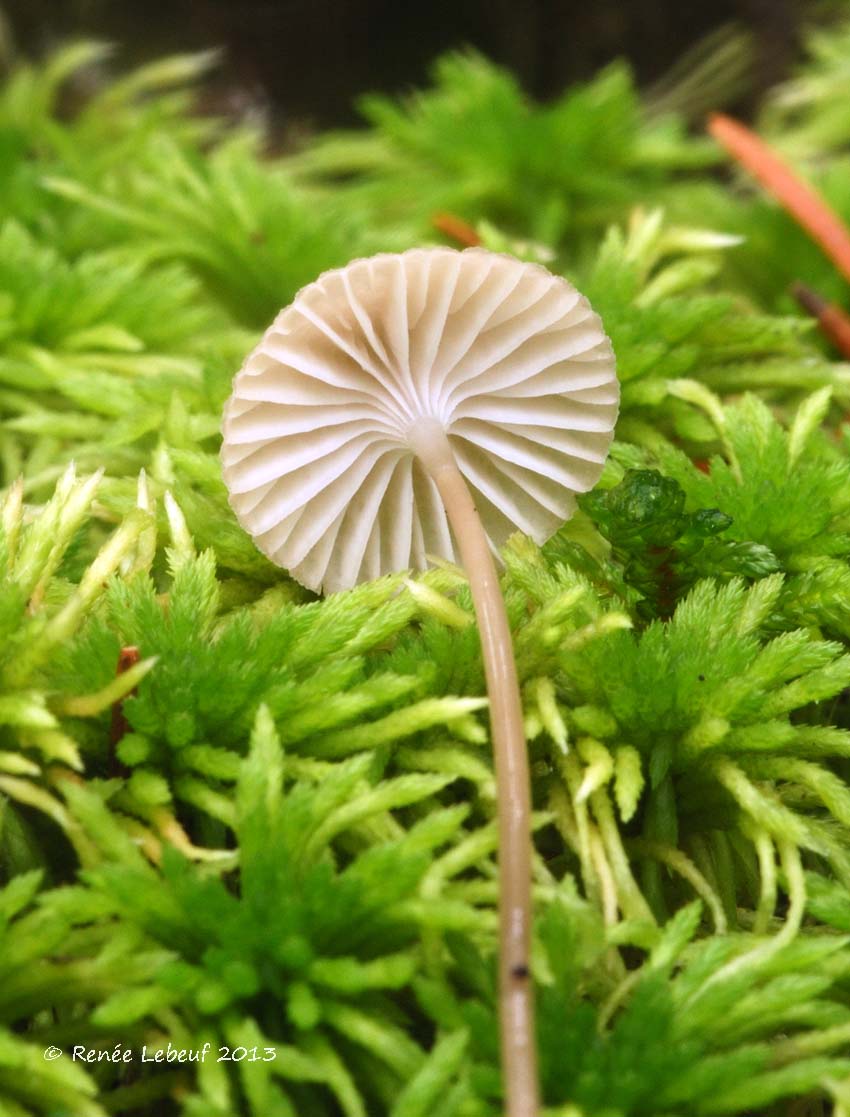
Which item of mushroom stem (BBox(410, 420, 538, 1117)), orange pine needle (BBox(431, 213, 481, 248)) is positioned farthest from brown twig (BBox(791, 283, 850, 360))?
mushroom stem (BBox(410, 420, 538, 1117))

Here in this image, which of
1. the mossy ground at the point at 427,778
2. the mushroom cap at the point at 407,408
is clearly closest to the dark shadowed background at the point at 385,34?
the mossy ground at the point at 427,778

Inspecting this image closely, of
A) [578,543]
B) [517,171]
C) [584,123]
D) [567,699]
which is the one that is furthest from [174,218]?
[567,699]

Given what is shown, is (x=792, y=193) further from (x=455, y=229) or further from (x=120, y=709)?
(x=120, y=709)

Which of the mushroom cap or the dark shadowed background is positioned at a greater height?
the dark shadowed background

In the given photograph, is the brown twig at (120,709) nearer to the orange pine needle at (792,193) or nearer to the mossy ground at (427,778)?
the mossy ground at (427,778)

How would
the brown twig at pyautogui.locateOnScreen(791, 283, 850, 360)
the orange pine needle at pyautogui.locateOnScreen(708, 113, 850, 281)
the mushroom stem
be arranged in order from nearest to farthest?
the mushroom stem
the brown twig at pyautogui.locateOnScreen(791, 283, 850, 360)
the orange pine needle at pyautogui.locateOnScreen(708, 113, 850, 281)

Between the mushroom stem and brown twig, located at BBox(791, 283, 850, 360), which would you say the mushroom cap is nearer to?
the mushroom stem

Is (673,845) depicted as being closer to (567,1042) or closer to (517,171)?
(567,1042)

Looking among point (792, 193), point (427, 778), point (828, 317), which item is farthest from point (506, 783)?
point (792, 193)
